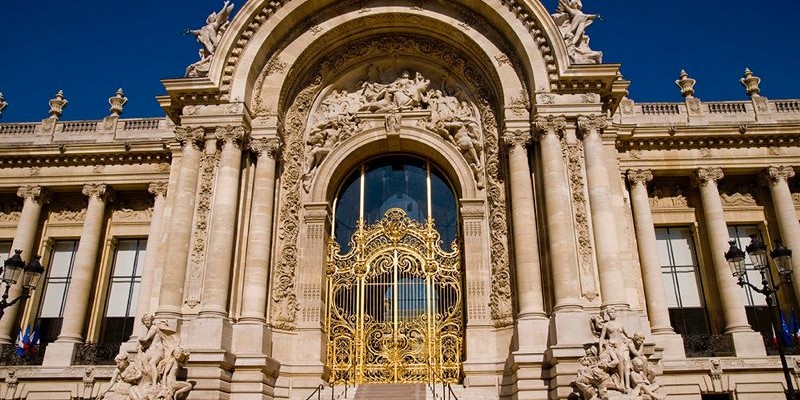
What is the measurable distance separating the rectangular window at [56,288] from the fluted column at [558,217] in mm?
15173

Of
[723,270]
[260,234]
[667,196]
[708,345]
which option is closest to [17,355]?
[260,234]

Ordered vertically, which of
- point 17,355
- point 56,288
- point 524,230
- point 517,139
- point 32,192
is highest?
point 32,192

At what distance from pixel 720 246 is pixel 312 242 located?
1152cm

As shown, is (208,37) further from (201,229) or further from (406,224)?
(406,224)

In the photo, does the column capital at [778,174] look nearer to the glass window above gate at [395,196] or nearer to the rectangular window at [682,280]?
the rectangular window at [682,280]

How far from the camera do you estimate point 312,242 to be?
15.8m

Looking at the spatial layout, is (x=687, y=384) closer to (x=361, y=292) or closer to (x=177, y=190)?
(x=361, y=292)

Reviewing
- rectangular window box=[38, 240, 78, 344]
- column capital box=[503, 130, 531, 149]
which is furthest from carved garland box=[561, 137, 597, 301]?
A: rectangular window box=[38, 240, 78, 344]

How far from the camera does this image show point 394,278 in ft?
52.6

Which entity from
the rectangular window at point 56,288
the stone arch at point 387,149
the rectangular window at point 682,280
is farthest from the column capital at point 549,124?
the rectangular window at point 56,288

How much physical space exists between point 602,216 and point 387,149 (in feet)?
20.2

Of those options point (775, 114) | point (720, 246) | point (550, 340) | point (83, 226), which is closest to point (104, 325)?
point (83, 226)

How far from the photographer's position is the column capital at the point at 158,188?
19500 millimetres

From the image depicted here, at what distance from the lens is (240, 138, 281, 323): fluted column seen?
554 inches
